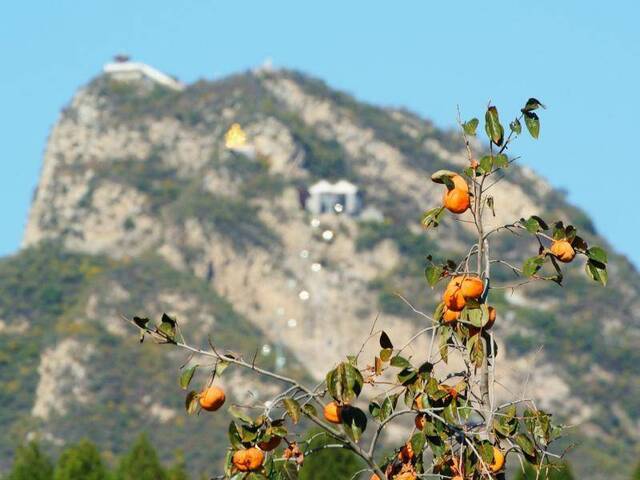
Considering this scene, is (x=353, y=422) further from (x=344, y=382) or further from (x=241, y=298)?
(x=241, y=298)

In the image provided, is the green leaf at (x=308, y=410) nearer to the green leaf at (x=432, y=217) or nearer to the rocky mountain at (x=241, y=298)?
the green leaf at (x=432, y=217)

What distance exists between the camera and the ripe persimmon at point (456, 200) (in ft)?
36.8

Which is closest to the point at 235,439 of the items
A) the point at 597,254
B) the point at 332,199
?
the point at 597,254

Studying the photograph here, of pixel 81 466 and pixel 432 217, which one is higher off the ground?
pixel 81 466

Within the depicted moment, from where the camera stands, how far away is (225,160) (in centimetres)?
19975

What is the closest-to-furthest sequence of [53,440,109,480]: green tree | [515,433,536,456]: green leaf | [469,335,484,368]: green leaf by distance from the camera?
[469,335,484,368]: green leaf, [515,433,536,456]: green leaf, [53,440,109,480]: green tree

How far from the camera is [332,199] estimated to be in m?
195

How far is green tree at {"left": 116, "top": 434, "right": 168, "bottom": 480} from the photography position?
8738cm

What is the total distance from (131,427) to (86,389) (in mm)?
7652

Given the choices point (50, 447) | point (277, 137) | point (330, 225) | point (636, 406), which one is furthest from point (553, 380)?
point (50, 447)

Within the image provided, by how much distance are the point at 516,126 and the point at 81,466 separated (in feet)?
258

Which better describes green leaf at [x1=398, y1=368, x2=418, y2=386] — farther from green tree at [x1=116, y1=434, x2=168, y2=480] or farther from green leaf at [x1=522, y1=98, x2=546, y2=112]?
green tree at [x1=116, y1=434, x2=168, y2=480]

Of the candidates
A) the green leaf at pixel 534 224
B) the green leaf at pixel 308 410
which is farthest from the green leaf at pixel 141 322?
the green leaf at pixel 534 224

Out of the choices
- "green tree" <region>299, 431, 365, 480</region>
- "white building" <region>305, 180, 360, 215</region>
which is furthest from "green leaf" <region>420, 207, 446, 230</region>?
"white building" <region>305, 180, 360, 215</region>
